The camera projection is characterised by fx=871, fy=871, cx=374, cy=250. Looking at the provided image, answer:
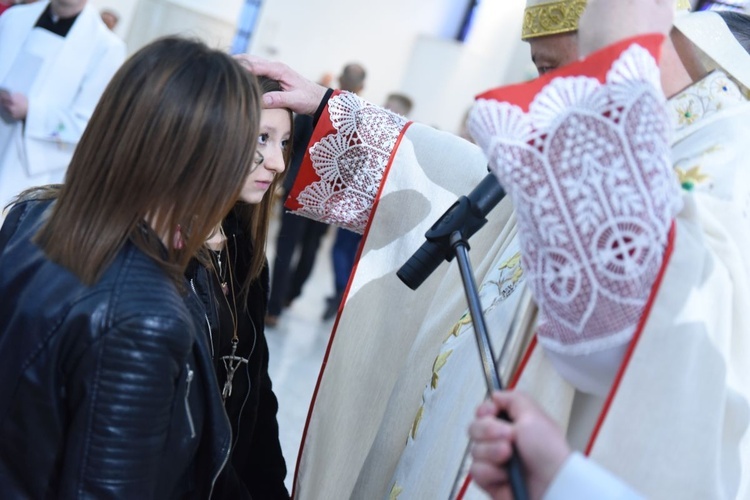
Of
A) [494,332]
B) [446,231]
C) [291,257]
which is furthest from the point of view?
[291,257]

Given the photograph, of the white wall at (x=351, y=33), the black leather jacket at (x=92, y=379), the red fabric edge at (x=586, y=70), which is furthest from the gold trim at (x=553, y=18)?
the white wall at (x=351, y=33)

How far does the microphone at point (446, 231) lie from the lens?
1.26 metres

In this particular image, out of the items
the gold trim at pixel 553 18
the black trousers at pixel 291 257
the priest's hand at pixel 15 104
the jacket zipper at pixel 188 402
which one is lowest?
the black trousers at pixel 291 257

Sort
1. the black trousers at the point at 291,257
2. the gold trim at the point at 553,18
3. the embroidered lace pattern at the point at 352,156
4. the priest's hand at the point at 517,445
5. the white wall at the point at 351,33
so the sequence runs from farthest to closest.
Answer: the white wall at the point at 351,33, the black trousers at the point at 291,257, the embroidered lace pattern at the point at 352,156, the gold trim at the point at 553,18, the priest's hand at the point at 517,445

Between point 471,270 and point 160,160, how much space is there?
477 mm

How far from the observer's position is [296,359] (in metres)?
4.84

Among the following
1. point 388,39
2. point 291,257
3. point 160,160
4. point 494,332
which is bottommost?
point 291,257

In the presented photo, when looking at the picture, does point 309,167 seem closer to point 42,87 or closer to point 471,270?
point 471,270

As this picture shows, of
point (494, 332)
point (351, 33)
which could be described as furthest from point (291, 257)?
point (351, 33)

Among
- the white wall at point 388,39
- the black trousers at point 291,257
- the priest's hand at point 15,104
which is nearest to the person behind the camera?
the priest's hand at point 15,104

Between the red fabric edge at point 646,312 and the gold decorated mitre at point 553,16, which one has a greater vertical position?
the gold decorated mitre at point 553,16

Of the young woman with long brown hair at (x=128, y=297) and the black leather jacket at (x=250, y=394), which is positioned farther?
the black leather jacket at (x=250, y=394)

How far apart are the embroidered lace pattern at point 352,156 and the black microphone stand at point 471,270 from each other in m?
0.66

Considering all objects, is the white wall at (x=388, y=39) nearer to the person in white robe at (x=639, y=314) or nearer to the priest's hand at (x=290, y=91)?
the priest's hand at (x=290, y=91)
